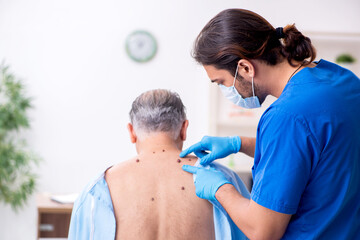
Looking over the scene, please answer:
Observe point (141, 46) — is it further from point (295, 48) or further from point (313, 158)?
point (313, 158)

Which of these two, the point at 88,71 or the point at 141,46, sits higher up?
the point at 141,46

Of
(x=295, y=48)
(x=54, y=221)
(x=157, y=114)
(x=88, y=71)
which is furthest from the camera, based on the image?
(x=88, y=71)

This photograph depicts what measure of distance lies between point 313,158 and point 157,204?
585 mm

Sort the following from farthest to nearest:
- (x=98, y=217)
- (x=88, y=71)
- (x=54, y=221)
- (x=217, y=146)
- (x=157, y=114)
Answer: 1. (x=88, y=71)
2. (x=54, y=221)
3. (x=217, y=146)
4. (x=157, y=114)
5. (x=98, y=217)

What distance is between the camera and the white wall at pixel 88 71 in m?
3.71

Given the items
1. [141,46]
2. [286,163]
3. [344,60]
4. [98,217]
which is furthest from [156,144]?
[344,60]

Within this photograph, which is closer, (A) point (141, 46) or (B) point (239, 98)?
(B) point (239, 98)

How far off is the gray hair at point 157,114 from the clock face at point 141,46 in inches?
89.8

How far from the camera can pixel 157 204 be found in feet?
4.80

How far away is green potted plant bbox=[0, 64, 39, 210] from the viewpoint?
3475 mm

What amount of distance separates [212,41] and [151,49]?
2572 mm

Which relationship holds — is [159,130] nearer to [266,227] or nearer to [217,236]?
[217,236]

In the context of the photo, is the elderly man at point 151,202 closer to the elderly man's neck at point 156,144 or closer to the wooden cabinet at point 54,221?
the elderly man's neck at point 156,144

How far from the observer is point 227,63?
1.31 metres
